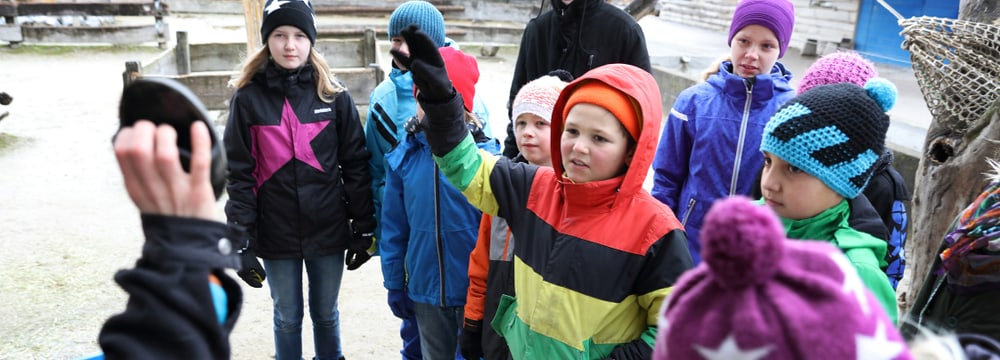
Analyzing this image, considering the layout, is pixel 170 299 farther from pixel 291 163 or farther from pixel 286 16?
pixel 286 16

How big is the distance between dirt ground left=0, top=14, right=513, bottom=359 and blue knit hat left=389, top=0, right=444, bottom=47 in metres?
1.82

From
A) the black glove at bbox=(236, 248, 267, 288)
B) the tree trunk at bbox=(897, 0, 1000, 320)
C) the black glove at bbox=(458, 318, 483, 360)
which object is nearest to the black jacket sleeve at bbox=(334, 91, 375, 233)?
the black glove at bbox=(236, 248, 267, 288)

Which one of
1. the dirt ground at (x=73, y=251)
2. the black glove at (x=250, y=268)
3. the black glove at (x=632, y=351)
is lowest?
the dirt ground at (x=73, y=251)

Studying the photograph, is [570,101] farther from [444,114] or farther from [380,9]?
[380,9]

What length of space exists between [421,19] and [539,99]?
108 centimetres

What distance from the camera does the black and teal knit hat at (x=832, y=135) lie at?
1887mm

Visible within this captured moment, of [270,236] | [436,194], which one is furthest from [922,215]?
[270,236]

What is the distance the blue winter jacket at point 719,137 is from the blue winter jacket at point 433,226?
87 centimetres

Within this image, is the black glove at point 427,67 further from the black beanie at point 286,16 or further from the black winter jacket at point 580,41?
the black winter jacket at point 580,41

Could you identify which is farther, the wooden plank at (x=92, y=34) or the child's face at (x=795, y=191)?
the wooden plank at (x=92, y=34)

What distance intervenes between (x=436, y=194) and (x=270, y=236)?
860mm

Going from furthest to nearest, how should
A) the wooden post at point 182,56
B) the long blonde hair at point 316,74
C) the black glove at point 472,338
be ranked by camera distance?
the wooden post at point 182,56 < the long blonde hair at point 316,74 < the black glove at point 472,338

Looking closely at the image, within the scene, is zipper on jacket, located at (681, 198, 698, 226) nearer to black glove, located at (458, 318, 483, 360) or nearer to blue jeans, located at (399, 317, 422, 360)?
black glove, located at (458, 318, 483, 360)

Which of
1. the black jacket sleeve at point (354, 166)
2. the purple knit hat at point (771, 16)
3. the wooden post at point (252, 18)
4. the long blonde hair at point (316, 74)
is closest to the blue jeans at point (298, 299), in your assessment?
the black jacket sleeve at point (354, 166)
